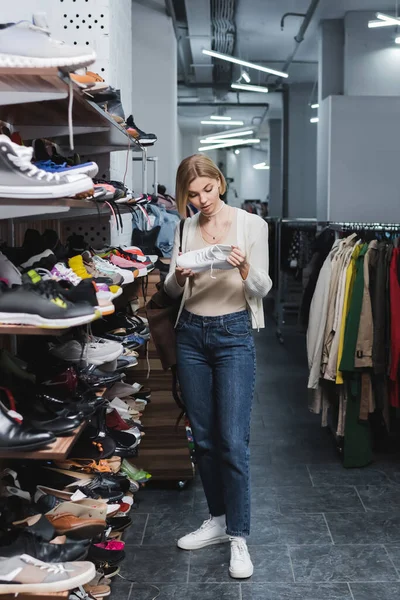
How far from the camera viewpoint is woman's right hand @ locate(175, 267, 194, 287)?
2.98 metres

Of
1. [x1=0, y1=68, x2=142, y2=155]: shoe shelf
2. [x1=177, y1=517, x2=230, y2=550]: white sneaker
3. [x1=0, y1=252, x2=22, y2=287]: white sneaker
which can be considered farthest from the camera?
[x1=177, y1=517, x2=230, y2=550]: white sneaker

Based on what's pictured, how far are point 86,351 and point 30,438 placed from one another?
0.75 metres

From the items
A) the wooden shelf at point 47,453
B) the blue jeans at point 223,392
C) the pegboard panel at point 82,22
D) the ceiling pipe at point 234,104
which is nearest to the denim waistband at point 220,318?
the blue jeans at point 223,392

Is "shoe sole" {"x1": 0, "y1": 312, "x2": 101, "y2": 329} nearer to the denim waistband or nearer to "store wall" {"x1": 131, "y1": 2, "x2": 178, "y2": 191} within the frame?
the denim waistband

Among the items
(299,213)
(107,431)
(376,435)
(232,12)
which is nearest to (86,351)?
(107,431)

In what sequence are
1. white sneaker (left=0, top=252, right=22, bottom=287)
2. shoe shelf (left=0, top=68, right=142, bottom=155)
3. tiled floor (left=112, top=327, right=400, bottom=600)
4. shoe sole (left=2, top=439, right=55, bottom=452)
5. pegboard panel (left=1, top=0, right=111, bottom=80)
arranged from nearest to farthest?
shoe shelf (left=0, top=68, right=142, bottom=155)
shoe sole (left=2, top=439, right=55, bottom=452)
white sneaker (left=0, top=252, right=22, bottom=287)
tiled floor (left=112, top=327, right=400, bottom=600)
pegboard panel (left=1, top=0, right=111, bottom=80)

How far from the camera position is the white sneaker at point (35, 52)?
65.4 inches

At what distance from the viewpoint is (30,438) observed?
1.90 meters

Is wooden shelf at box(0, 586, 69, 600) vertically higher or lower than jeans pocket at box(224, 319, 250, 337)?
lower

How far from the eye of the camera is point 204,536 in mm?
3445

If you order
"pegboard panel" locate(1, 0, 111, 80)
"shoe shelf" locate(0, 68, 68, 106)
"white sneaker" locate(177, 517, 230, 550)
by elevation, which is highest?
"pegboard panel" locate(1, 0, 111, 80)

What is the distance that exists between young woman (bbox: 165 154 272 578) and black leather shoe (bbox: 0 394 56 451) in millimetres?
1208

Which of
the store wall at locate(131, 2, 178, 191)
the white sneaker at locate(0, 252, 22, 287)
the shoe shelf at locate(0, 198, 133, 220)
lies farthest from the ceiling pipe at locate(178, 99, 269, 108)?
the white sneaker at locate(0, 252, 22, 287)

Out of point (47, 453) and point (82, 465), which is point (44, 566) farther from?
point (82, 465)
